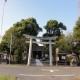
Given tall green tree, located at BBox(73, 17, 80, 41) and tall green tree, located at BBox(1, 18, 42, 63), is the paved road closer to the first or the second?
tall green tree, located at BBox(73, 17, 80, 41)

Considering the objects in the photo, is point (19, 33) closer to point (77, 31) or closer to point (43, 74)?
point (77, 31)

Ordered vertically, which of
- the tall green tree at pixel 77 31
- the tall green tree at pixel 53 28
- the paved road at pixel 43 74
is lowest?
the paved road at pixel 43 74

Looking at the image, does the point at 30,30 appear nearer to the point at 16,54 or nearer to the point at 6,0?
the point at 16,54

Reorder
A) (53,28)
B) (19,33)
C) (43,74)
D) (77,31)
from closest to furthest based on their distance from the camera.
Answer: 1. (43,74)
2. (77,31)
3. (19,33)
4. (53,28)

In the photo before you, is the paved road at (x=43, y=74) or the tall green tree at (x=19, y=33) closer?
the paved road at (x=43, y=74)

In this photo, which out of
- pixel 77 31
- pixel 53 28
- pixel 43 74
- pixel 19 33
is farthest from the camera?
pixel 53 28

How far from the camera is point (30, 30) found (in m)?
55.1

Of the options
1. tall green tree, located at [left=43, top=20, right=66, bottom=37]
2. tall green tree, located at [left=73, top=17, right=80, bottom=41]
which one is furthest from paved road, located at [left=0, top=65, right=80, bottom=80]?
tall green tree, located at [left=43, top=20, right=66, bottom=37]

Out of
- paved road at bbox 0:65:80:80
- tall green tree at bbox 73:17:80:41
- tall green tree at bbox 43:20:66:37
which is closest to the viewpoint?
paved road at bbox 0:65:80:80

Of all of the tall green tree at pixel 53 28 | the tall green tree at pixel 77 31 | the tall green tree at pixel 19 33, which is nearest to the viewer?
the tall green tree at pixel 77 31

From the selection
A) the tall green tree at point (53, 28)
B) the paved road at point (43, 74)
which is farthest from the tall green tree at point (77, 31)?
the paved road at point (43, 74)

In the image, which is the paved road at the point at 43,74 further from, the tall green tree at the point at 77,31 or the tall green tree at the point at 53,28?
the tall green tree at the point at 53,28

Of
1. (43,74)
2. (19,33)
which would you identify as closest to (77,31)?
(19,33)

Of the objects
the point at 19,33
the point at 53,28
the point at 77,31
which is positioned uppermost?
the point at 53,28
